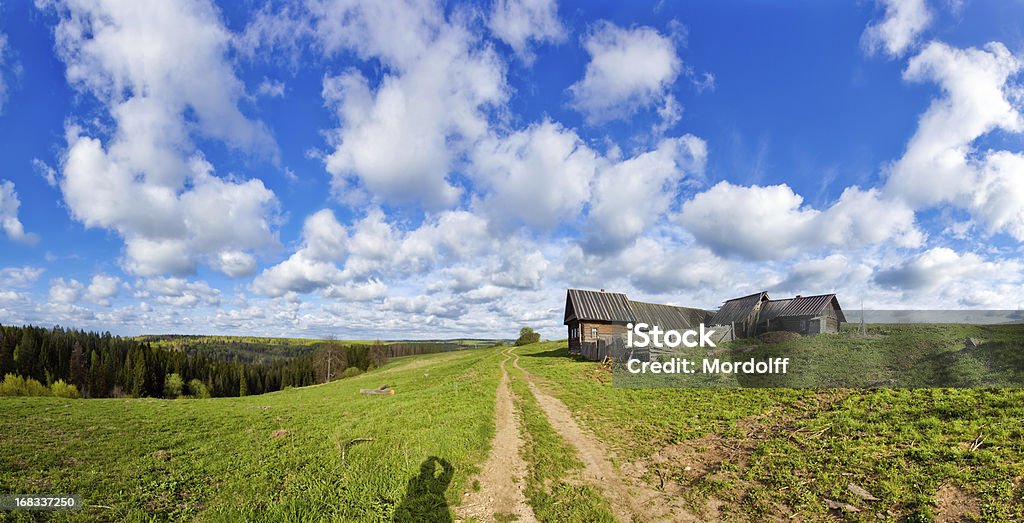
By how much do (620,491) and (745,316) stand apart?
4053 centimetres

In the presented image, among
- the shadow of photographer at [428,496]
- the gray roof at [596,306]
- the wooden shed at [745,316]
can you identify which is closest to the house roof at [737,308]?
the wooden shed at [745,316]

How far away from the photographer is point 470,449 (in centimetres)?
1174

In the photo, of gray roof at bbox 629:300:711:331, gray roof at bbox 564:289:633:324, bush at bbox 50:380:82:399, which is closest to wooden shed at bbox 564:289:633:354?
gray roof at bbox 564:289:633:324

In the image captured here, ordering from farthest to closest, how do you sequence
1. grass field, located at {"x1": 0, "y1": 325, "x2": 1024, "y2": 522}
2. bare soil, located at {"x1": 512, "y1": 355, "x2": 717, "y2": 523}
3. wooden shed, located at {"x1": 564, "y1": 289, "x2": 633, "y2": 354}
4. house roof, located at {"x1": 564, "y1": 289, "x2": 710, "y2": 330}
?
1. house roof, located at {"x1": 564, "y1": 289, "x2": 710, "y2": 330}
2. wooden shed, located at {"x1": 564, "y1": 289, "x2": 633, "y2": 354}
3. bare soil, located at {"x1": 512, "y1": 355, "x2": 717, "y2": 523}
4. grass field, located at {"x1": 0, "y1": 325, "x2": 1024, "y2": 522}

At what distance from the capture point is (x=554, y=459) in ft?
37.0

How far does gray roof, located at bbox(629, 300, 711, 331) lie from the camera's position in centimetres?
4676

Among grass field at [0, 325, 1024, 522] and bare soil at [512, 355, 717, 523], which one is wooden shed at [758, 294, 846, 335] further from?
bare soil at [512, 355, 717, 523]

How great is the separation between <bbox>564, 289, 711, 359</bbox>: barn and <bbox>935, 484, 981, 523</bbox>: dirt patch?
30640 millimetres

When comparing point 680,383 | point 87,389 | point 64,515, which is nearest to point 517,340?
point 680,383

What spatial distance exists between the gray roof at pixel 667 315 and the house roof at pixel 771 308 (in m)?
9.20

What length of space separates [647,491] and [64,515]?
1197cm

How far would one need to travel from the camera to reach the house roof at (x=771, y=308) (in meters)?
41.7

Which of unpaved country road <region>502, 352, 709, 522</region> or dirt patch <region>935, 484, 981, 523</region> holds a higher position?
dirt patch <region>935, 484, 981, 523</region>

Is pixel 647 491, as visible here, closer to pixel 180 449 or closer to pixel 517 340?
pixel 180 449
